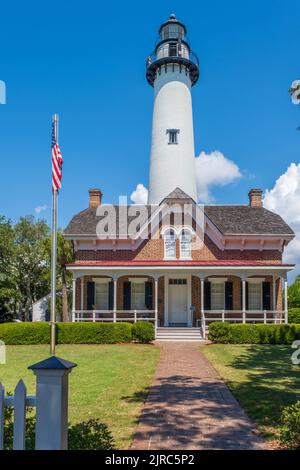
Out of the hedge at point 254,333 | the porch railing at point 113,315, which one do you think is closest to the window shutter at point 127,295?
the porch railing at point 113,315

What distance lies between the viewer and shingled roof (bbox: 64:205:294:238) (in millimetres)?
24719

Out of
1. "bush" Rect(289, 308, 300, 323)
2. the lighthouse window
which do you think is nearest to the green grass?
"bush" Rect(289, 308, 300, 323)

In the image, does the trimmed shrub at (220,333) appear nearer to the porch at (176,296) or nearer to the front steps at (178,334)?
the front steps at (178,334)

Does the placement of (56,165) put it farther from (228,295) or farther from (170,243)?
(228,295)

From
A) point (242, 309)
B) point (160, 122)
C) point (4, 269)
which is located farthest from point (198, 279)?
point (4, 269)

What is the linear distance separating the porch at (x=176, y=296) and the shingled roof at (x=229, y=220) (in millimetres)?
2742

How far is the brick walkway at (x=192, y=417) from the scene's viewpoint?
5777 millimetres

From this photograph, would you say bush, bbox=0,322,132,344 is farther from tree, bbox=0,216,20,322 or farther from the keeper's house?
tree, bbox=0,216,20,322

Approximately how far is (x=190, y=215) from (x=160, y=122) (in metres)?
8.26

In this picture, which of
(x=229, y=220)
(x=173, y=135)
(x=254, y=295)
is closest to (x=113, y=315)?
(x=254, y=295)

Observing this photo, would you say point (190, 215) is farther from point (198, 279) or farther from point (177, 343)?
point (177, 343)

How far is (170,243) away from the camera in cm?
2488

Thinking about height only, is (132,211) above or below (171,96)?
below

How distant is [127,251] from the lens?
25188 mm
